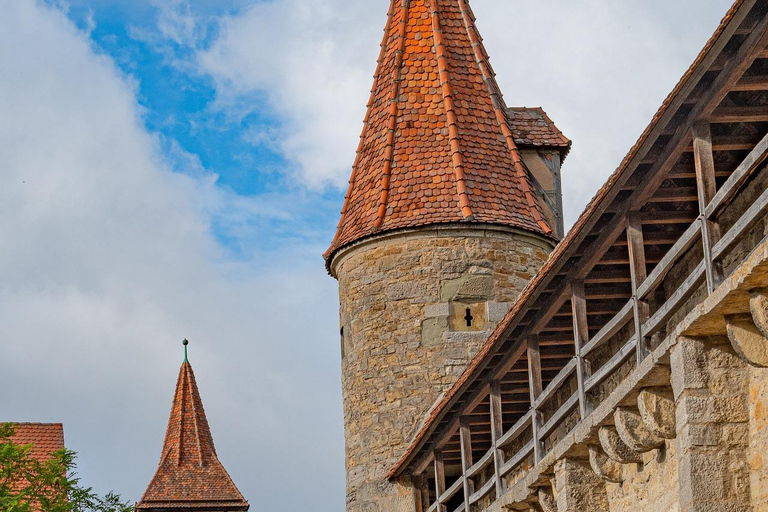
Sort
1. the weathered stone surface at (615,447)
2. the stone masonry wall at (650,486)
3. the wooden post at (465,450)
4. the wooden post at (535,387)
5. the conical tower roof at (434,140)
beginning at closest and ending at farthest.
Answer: the stone masonry wall at (650,486) < the weathered stone surface at (615,447) < the wooden post at (535,387) < the wooden post at (465,450) < the conical tower roof at (434,140)

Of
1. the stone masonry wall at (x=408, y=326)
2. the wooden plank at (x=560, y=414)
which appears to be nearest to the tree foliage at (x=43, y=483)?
the stone masonry wall at (x=408, y=326)

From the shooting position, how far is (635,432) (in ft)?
34.4

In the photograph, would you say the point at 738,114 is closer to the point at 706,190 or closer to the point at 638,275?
the point at 706,190

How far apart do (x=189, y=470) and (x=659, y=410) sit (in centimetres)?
3010

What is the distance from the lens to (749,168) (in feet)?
27.9

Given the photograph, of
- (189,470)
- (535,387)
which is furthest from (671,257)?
(189,470)

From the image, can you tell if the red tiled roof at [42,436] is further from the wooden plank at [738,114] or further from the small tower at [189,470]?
→ the wooden plank at [738,114]

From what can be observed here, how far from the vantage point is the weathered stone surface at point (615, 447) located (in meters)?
10.9

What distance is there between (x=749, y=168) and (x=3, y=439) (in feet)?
59.7

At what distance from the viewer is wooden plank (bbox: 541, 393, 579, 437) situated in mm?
11859

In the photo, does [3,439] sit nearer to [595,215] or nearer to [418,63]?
[418,63]

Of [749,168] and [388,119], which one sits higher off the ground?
[388,119]

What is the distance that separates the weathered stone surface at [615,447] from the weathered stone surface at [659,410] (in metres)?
0.78

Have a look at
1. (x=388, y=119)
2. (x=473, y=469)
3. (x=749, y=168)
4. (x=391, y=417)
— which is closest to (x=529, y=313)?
(x=473, y=469)
